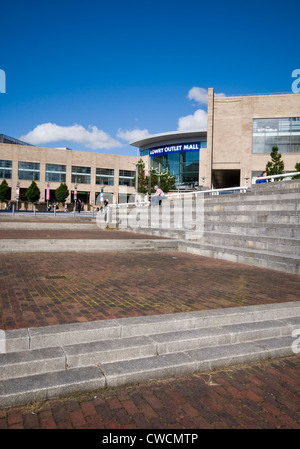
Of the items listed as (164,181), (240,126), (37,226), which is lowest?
(37,226)

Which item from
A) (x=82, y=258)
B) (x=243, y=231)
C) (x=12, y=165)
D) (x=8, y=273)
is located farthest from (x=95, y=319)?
(x=12, y=165)

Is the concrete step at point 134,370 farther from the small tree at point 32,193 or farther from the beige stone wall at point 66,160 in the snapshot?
the beige stone wall at point 66,160

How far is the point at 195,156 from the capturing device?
6266cm

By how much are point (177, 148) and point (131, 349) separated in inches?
2488

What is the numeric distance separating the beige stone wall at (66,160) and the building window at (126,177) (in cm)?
86

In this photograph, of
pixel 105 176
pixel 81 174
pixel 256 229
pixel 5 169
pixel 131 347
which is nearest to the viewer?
pixel 131 347

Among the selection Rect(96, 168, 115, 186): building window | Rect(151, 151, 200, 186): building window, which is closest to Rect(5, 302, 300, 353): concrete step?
Rect(151, 151, 200, 186): building window

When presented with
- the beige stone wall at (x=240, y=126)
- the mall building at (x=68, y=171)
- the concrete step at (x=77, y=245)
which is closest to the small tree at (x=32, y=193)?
the mall building at (x=68, y=171)

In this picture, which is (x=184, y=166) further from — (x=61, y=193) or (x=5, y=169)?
(x=5, y=169)

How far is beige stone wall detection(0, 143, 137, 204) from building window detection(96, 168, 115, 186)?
0.74m

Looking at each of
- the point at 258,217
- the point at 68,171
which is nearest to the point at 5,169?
the point at 68,171

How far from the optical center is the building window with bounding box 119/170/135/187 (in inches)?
3182

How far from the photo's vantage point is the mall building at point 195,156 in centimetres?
3622

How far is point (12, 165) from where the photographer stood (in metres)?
70.4
